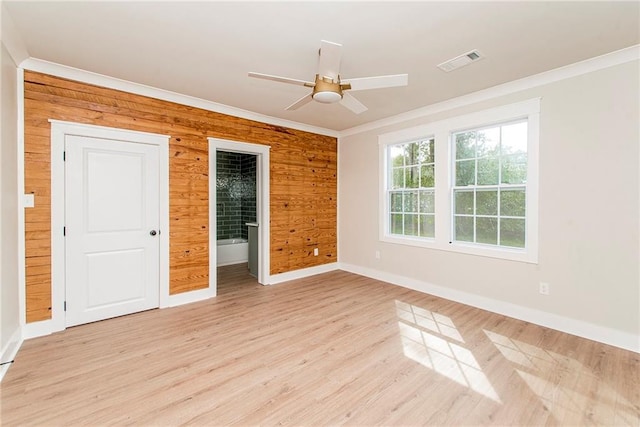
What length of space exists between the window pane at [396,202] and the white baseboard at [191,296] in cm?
301

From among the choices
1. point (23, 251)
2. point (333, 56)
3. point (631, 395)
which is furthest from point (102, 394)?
point (631, 395)

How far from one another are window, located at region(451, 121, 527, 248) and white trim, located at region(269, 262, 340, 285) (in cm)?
237

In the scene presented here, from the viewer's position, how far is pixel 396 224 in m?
4.83

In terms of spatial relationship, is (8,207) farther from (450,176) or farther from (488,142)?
(488,142)

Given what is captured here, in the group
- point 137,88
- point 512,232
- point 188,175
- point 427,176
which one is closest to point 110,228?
point 188,175

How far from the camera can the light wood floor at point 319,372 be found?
1843 mm

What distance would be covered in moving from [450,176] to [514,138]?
840 mm

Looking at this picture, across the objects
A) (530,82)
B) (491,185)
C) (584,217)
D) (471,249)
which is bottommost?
(471,249)

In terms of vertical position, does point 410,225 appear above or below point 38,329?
above

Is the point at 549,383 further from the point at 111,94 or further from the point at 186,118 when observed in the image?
the point at 111,94

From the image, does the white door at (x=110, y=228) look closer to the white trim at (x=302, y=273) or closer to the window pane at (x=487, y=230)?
the white trim at (x=302, y=273)

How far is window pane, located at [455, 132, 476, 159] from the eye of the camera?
381cm

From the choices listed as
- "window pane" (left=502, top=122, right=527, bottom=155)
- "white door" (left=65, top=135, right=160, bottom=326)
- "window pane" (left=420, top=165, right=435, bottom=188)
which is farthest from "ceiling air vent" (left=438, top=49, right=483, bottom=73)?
"white door" (left=65, top=135, right=160, bottom=326)

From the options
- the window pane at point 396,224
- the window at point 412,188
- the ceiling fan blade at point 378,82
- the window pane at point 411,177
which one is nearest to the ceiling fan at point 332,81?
the ceiling fan blade at point 378,82
